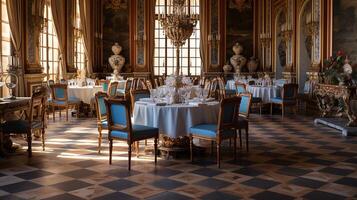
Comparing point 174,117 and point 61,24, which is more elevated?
point 61,24

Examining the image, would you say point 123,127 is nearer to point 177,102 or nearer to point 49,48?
point 177,102

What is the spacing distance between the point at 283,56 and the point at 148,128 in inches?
416

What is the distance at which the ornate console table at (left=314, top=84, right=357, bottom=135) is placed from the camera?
8.59 metres

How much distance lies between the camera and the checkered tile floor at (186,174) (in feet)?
14.4

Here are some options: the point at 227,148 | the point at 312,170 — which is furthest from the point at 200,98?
the point at 312,170

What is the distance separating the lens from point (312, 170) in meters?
5.38

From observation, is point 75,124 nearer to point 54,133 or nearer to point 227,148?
point 54,133

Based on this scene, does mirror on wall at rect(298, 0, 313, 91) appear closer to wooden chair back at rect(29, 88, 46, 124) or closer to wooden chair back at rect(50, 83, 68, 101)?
wooden chair back at rect(50, 83, 68, 101)

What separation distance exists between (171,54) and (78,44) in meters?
3.98

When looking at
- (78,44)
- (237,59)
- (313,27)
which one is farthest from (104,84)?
(237,59)

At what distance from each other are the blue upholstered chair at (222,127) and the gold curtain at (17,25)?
5408mm

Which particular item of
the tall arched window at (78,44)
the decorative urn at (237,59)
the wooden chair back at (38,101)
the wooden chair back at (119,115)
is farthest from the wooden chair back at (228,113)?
the decorative urn at (237,59)

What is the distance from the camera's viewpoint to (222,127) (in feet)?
18.3

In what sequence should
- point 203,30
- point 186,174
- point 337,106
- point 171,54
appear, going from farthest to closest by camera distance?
1. point 171,54
2. point 203,30
3. point 337,106
4. point 186,174
